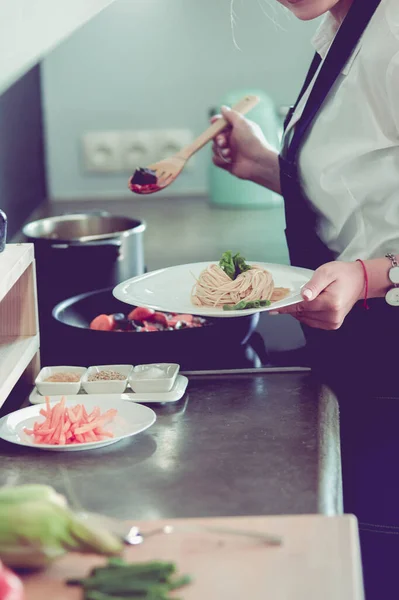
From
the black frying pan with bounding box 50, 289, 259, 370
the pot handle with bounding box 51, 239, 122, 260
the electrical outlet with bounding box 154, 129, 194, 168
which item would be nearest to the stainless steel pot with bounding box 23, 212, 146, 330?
the pot handle with bounding box 51, 239, 122, 260

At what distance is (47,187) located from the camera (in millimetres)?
3453

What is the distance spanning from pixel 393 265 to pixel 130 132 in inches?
85.4

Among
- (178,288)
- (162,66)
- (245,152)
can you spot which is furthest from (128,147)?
(178,288)

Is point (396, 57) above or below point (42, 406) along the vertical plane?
above

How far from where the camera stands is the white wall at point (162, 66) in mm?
3352

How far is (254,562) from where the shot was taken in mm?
A: 885

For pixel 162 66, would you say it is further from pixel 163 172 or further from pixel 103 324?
pixel 103 324

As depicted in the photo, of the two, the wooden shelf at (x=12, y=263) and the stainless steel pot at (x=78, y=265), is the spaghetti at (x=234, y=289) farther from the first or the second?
→ the stainless steel pot at (x=78, y=265)

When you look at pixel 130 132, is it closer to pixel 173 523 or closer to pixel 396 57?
pixel 396 57

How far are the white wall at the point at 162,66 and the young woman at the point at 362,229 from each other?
1850 millimetres

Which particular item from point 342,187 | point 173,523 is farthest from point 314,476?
point 342,187

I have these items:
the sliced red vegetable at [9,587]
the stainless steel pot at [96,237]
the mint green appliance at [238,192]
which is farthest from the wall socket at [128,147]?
the sliced red vegetable at [9,587]

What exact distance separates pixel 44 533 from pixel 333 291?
62 cm

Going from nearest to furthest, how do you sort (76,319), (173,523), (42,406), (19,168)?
→ (173,523) < (42,406) < (76,319) < (19,168)
